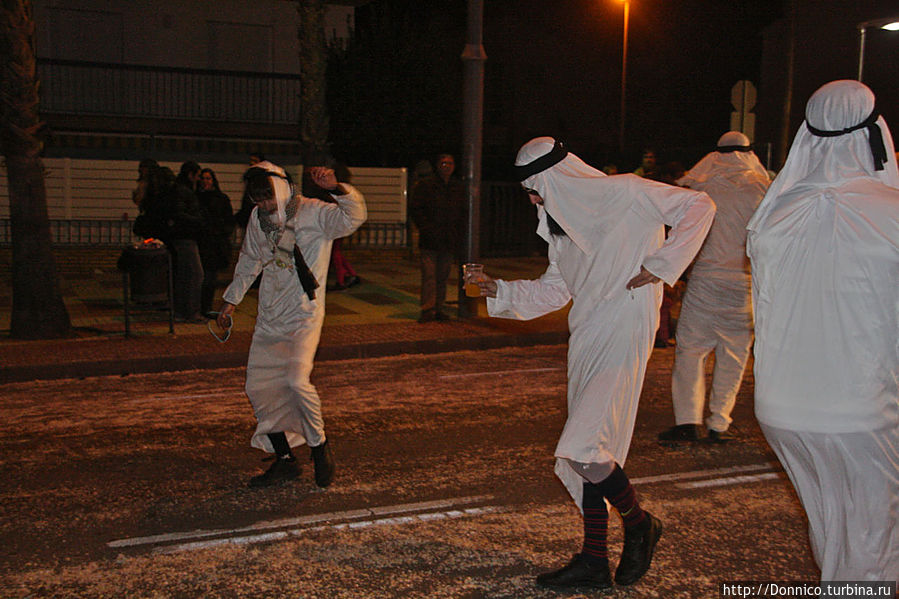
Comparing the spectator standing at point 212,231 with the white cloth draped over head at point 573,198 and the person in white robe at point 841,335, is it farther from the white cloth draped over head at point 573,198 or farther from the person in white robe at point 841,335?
the person in white robe at point 841,335

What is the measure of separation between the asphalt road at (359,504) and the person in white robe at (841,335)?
1.35 m

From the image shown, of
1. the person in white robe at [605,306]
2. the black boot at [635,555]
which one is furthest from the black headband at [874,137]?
the black boot at [635,555]

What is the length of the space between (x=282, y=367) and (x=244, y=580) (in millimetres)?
1558

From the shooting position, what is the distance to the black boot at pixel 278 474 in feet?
19.0

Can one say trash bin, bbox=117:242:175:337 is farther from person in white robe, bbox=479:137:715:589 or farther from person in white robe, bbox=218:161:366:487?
person in white robe, bbox=479:137:715:589

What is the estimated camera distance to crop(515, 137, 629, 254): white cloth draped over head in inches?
164

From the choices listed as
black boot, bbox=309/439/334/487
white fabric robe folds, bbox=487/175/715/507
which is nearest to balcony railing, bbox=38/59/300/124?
black boot, bbox=309/439/334/487

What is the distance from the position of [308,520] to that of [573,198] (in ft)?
7.86

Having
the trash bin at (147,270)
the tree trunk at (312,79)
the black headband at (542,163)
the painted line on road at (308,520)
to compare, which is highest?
the tree trunk at (312,79)

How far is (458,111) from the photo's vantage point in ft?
82.4

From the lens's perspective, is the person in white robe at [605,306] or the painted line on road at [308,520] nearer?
the person in white robe at [605,306]

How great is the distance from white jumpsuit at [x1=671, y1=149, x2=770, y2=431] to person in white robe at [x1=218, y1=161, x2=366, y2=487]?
2.61 m

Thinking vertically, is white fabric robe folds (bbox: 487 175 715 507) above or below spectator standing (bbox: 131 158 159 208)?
below

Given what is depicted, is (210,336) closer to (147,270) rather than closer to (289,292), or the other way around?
(147,270)
